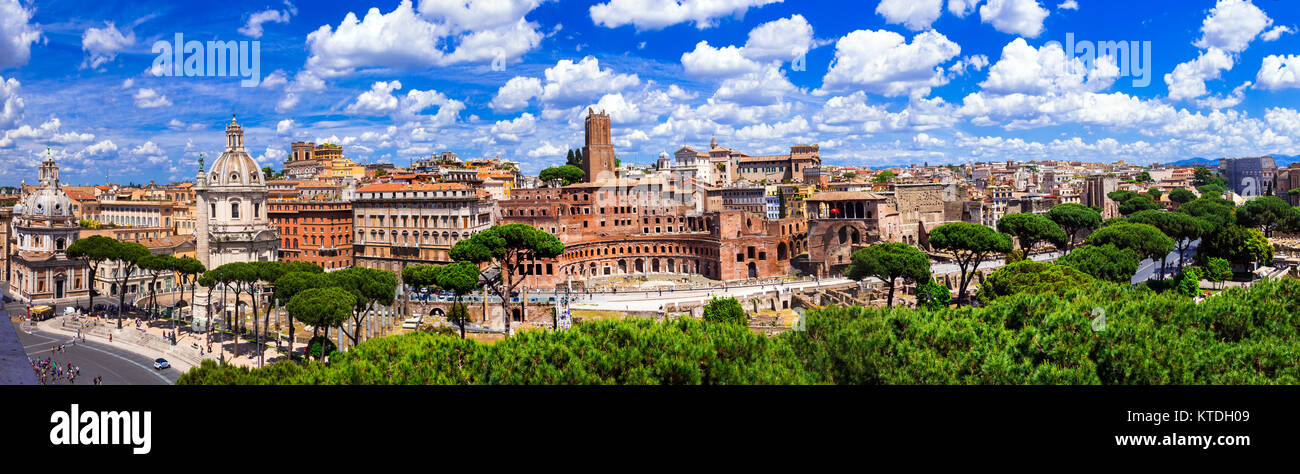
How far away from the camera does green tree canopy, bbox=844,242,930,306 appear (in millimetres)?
50969

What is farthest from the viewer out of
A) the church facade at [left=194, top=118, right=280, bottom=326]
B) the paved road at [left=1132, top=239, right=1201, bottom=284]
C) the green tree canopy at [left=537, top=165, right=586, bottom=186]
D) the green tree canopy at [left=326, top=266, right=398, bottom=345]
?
the green tree canopy at [left=537, top=165, right=586, bottom=186]

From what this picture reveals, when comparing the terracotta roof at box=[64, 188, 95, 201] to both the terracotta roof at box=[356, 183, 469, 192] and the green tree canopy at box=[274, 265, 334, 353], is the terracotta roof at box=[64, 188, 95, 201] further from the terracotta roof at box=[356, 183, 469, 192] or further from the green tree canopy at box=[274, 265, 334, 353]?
the green tree canopy at box=[274, 265, 334, 353]

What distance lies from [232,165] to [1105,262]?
59408 mm

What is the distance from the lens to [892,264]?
50844mm

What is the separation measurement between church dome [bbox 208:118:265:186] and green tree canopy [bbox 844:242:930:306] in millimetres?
43773

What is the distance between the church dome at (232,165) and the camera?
5634 centimetres

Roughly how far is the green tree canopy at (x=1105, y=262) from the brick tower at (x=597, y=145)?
50754 millimetres

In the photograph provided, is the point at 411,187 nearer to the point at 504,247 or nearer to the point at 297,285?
the point at 504,247

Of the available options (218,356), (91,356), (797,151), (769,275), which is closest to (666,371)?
(218,356)
